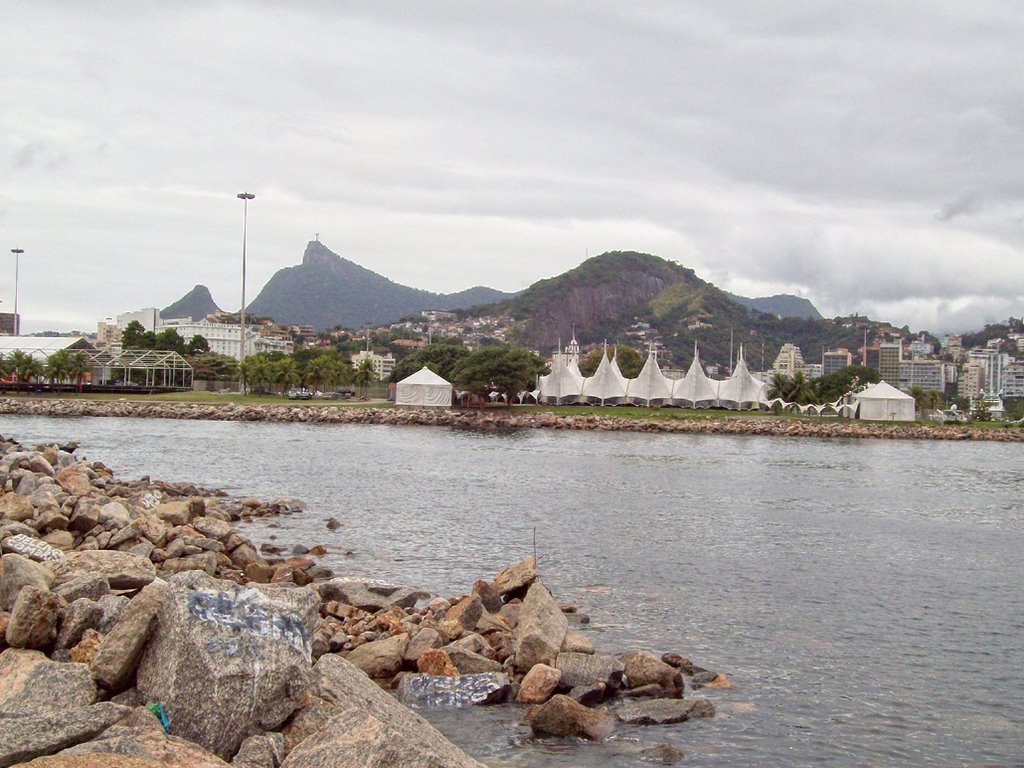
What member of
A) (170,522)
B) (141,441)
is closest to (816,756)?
(170,522)

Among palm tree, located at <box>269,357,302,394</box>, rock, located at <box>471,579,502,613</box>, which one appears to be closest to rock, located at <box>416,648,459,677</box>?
rock, located at <box>471,579,502,613</box>

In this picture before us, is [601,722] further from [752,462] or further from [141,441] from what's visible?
[141,441]

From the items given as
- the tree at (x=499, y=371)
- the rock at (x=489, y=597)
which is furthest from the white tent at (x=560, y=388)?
the rock at (x=489, y=597)

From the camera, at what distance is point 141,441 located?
4762 cm

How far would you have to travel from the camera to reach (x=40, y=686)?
680 cm

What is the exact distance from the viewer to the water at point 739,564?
32.6ft

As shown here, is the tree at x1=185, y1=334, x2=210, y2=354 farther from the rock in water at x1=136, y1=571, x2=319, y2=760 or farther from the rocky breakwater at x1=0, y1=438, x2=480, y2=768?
the rock in water at x1=136, y1=571, x2=319, y2=760

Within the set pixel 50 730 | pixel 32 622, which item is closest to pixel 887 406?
pixel 32 622

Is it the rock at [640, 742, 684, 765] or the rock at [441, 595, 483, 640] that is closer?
the rock at [640, 742, 684, 765]

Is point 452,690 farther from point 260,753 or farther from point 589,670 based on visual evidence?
point 260,753

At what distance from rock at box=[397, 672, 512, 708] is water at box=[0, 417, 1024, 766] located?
24 cm

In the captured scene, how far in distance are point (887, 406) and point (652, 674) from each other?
282 ft

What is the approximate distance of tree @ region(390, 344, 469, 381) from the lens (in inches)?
4122

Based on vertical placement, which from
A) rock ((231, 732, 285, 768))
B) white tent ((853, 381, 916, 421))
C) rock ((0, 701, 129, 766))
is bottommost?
rock ((231, 732, 285, 768))
